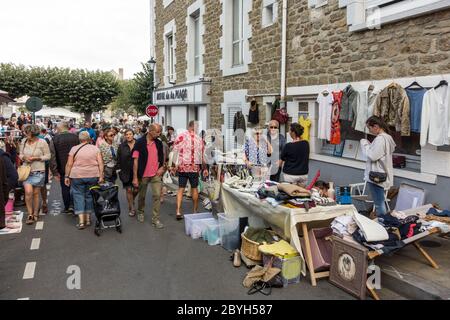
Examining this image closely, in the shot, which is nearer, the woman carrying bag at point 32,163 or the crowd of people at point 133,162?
the crowd of people at point 133,162

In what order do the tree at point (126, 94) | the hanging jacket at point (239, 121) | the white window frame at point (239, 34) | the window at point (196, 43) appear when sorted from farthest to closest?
the tree at point (126, 94)
the window at point (196, 43)
the white window frame at point (239, 34)
the hanging jacket at point (239, 121)

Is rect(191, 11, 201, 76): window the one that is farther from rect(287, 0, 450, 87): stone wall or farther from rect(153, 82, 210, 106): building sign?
rect(287, 0, 450, 87): stone wall

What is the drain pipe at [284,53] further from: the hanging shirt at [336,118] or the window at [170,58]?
the window at [170,58]

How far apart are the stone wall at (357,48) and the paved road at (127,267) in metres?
3.82

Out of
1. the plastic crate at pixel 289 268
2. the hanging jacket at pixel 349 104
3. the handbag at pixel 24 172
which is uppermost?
the hanging jacket at pixel 349 104

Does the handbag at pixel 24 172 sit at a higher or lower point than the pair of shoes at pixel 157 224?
higher

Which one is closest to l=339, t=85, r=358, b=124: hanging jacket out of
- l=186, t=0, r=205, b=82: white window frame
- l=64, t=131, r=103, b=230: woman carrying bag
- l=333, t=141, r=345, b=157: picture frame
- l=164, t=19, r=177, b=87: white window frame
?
l=333, t=141, r=345, b=157: picture frame

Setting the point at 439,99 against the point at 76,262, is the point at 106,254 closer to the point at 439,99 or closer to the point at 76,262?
the point at 76,262

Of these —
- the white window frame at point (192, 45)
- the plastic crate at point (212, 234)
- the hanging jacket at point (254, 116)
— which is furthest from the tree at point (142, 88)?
the plastic crate at point (212, 234)

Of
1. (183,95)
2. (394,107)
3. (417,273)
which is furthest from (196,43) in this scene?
(417,273)

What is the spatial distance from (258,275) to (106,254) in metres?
2.35

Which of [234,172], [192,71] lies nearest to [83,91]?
[192,71]

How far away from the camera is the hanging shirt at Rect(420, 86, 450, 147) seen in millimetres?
5809

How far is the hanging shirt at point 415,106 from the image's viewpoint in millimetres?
6188
